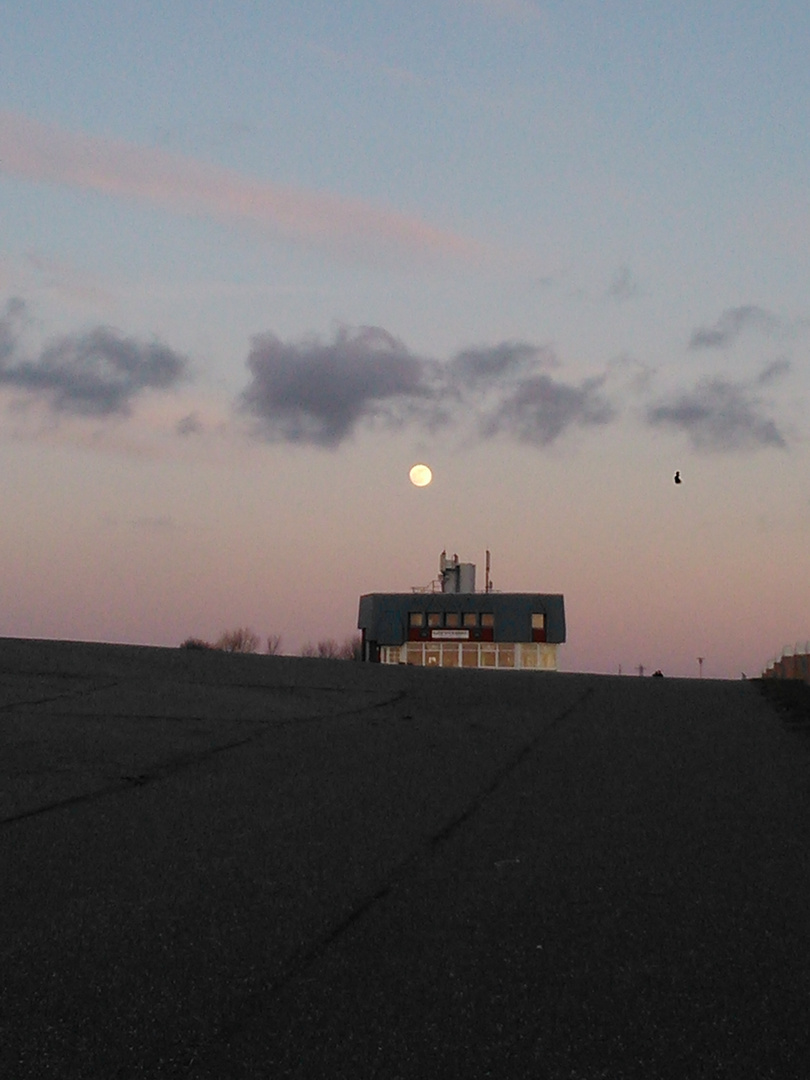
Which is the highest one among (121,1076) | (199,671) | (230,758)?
(199,671)

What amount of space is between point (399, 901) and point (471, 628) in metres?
117

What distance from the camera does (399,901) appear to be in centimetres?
672

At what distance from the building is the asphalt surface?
10918cm

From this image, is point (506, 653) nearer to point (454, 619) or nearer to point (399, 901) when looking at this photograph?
point (454, 619)

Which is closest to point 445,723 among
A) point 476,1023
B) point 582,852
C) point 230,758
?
point 230,758

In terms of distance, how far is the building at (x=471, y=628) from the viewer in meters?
122

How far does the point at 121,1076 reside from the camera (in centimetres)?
455

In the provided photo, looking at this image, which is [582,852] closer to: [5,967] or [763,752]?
[5,967]

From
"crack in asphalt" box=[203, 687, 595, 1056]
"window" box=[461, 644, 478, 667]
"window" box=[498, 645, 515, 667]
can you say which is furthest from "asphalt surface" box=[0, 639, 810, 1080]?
"window" box=[498, 645, 515, 667]

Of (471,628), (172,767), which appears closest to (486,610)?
(471,628)

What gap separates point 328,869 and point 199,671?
12.7 m

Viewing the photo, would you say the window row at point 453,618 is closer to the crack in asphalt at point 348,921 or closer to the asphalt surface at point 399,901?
the asphalt surface at point 399,901

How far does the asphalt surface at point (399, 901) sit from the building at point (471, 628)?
109182 mm

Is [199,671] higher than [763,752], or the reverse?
[199,671]
